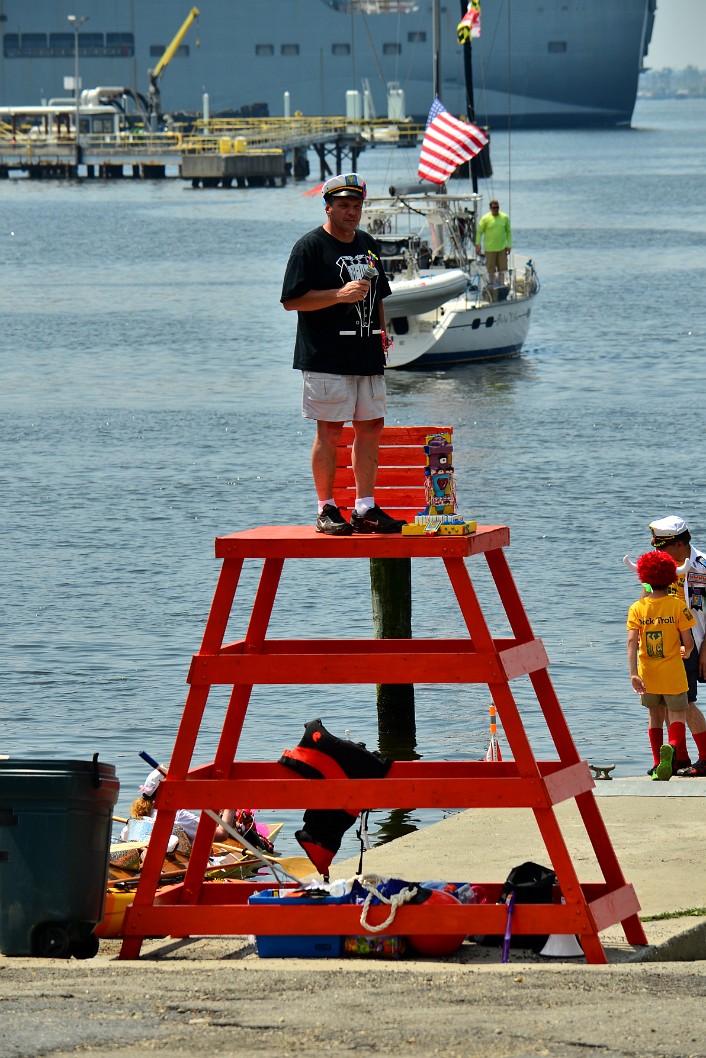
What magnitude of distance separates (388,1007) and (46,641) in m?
11.4

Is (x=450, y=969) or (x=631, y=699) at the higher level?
(x=450, y=969)

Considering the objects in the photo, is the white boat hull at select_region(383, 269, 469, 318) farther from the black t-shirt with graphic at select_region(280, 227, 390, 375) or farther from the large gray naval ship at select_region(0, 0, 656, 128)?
the large gray naval ship at select_region(0, 0, 656, 128)

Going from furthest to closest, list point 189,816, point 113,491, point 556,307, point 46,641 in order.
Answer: point 556,307 → point 113,491 → point 46,641 → point 189,816

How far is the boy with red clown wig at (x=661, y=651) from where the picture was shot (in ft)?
32.5

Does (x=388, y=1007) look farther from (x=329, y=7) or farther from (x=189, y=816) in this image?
(x=329, y=7)

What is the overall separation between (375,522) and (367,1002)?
71.6 inches

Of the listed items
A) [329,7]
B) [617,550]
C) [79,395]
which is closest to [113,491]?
[617,550]

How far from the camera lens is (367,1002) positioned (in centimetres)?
613

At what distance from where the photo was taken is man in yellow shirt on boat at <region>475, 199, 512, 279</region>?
3572 cm

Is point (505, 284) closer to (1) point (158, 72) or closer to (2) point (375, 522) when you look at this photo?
(2) point (375, 522)

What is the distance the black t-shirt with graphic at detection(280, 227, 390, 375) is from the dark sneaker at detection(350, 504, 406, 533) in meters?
0.59

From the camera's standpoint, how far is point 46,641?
17078 mm

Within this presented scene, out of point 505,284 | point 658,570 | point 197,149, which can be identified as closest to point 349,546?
point 658,570

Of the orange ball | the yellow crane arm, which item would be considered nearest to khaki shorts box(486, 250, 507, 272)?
the orange ball
